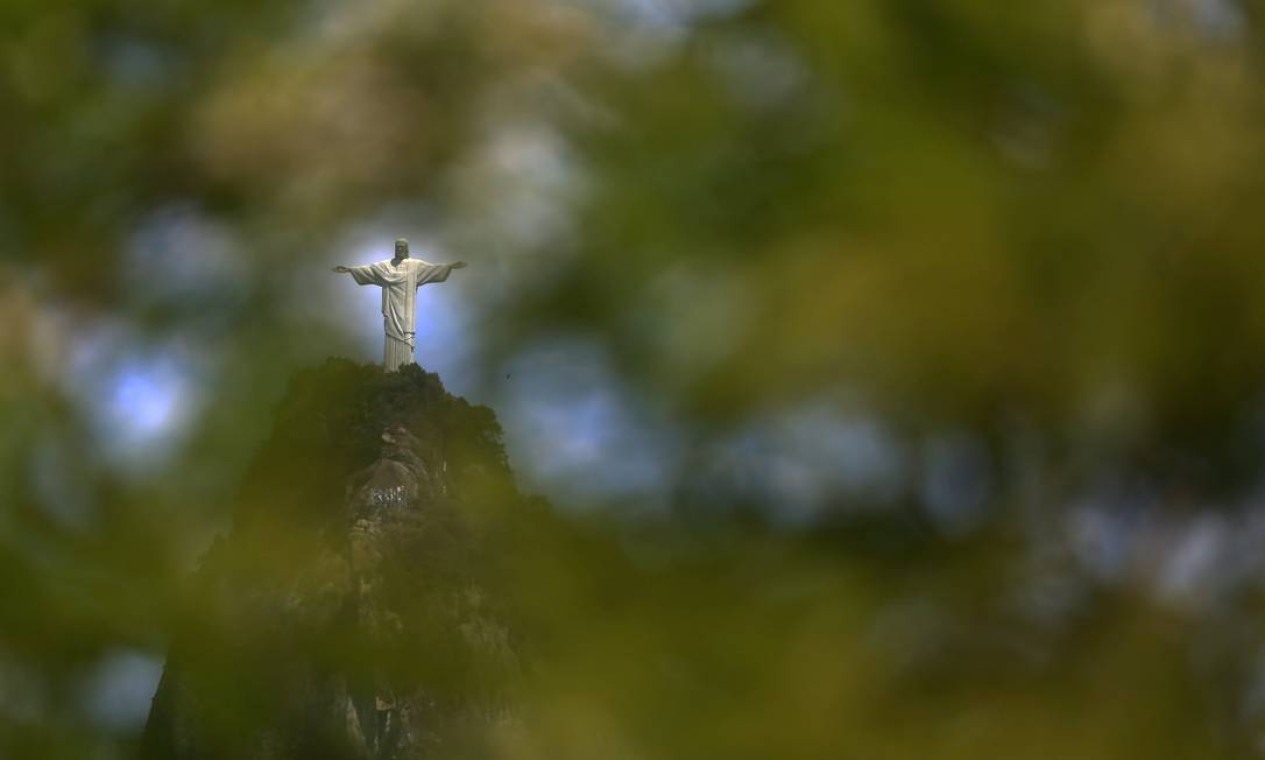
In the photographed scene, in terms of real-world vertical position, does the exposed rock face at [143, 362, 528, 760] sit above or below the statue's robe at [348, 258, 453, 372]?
below

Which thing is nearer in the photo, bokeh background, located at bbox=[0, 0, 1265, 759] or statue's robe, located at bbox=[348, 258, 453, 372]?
bokeh background, located at bbox=[0, 0, 1265, 759]

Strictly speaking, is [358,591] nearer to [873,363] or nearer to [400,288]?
[400,288]

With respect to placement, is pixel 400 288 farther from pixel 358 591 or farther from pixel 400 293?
pixel 358 591

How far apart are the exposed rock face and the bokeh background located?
2cm

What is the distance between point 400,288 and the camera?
3.26 ft

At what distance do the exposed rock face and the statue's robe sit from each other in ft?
0.06

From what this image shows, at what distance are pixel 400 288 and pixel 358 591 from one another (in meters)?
0.17

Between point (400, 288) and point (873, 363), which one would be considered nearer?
point (873, 363)

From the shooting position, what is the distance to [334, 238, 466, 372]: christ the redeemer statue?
0.99 metres

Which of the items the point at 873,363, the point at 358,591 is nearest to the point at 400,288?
the point at 358,591

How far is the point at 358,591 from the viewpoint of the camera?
3.14ft

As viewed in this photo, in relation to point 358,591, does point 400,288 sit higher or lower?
higher

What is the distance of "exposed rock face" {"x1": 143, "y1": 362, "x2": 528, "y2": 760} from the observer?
0.94 meters

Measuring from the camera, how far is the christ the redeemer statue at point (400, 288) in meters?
0.99
